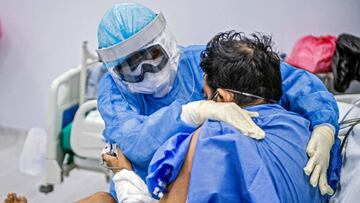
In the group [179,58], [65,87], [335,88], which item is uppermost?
[179,58]

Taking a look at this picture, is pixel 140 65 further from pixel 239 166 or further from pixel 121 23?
pixel 239 166

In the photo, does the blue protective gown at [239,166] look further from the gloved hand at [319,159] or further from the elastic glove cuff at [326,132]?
the elastic glove cuff at [326,132]

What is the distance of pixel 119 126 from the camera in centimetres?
157

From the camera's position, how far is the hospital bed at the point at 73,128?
8.54 ft

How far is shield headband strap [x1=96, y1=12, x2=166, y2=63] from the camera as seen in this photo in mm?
1625

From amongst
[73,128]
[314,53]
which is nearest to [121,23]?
[73,128]

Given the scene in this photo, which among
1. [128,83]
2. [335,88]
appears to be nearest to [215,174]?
[128,83]

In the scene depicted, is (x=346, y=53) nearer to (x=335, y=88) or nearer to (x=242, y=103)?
(x=335, y=88)

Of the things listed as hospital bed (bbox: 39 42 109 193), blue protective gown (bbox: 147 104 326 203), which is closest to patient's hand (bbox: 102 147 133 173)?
blue protective gown (bbox: 147 104 326 203)

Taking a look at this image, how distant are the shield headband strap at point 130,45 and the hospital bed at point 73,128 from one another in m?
0.96

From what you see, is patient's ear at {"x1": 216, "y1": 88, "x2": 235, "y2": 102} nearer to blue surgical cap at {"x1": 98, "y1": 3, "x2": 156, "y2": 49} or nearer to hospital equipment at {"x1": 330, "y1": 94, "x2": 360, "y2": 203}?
hospital equipment at {"x1": 330, "y1": 94, "x2": 360, "y2": 203}

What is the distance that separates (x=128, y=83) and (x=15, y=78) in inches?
79.3

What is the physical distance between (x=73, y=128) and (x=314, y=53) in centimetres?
129

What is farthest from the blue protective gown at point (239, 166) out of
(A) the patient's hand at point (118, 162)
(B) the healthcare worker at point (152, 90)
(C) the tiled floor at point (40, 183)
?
(C) the tiled floor at point (40, 183)
